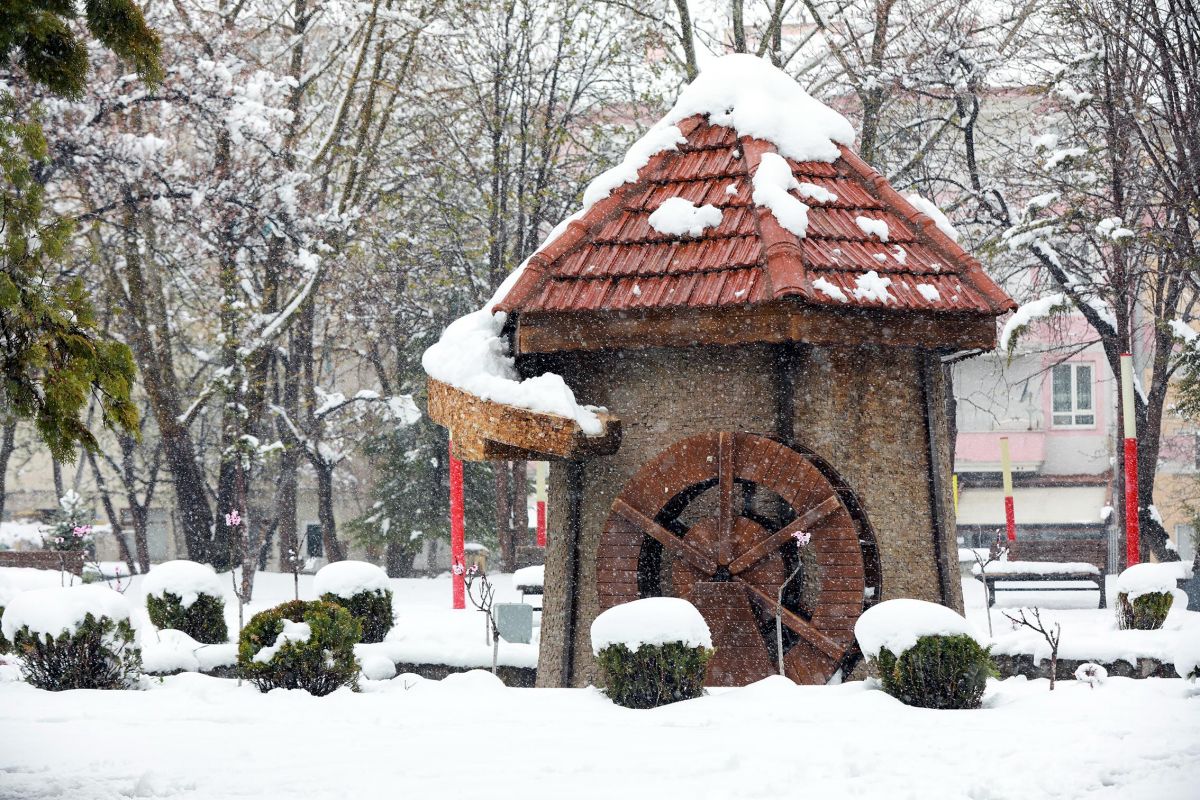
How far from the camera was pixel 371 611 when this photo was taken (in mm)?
11469

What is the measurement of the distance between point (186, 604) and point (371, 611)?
1784mm

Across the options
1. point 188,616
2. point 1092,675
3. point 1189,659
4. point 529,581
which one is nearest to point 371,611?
point 188,616

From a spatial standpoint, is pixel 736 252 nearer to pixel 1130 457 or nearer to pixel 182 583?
pixel 182 583

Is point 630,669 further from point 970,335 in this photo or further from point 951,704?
point 970,335

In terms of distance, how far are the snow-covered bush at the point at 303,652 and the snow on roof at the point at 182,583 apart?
135 inches

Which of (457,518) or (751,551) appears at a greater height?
(457,518)

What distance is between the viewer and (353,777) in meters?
5.62

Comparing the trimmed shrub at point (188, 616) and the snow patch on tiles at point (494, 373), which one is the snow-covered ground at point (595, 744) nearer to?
the snow patch on tiles at point (494, 373)

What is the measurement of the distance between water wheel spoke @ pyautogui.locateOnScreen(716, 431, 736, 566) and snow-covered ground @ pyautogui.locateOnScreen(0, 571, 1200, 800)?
1.00 m

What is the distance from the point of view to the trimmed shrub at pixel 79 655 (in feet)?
27.5

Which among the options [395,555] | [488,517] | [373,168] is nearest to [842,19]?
[373,168]

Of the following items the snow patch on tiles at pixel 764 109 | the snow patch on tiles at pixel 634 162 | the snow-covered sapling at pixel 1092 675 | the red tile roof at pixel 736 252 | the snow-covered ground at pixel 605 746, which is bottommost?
the snow-covered ground at pixel 605 746

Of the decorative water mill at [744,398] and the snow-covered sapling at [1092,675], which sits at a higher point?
the decorative water mill at [744,398]

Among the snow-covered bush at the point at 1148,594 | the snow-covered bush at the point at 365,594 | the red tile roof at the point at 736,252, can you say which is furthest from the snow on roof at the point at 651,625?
the snow-covered bush at the point at 1148,594
